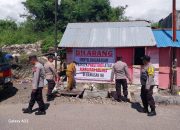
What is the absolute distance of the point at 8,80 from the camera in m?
11.6

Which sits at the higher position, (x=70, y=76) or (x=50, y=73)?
(x=50, y=73)

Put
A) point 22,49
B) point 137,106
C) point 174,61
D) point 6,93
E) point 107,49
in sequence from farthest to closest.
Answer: point 22,49
point 107,49
point 174,61
point 6,93
point 137,106

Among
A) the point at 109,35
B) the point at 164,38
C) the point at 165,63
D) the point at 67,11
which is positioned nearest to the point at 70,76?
the point at 109,35

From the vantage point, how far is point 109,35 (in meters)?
13.9

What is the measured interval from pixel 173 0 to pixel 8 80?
24.3ft

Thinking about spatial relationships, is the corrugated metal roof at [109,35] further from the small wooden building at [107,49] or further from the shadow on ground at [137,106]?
the shadow on ground at [137,106]

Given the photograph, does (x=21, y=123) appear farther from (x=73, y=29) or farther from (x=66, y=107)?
(x=73, y=29)

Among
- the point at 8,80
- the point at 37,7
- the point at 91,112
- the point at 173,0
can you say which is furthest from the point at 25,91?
the point at 37,7

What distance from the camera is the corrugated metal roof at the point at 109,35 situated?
522 inches

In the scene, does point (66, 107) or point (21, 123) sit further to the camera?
point (66, 107)

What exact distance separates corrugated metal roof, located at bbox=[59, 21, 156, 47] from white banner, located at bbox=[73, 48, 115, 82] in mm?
364

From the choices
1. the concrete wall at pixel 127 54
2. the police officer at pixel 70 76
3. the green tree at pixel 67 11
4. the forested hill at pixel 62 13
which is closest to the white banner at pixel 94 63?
the concrete wall at pixel 127 54

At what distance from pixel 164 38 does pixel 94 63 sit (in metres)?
3.28

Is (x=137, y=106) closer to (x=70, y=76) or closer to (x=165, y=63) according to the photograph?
(x=70, y=76)
